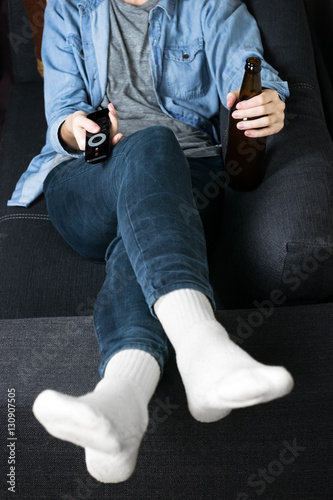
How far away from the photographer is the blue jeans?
79cm

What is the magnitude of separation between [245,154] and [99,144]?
1.02 feet

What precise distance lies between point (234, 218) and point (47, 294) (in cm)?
46

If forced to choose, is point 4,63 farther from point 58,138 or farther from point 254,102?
point 254,102

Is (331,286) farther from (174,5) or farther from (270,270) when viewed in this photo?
(174,5)

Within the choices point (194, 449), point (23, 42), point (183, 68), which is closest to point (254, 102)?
point (183, 68)

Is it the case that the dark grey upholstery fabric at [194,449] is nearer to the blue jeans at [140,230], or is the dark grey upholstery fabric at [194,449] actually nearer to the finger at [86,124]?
the blue jeans at [140,230]

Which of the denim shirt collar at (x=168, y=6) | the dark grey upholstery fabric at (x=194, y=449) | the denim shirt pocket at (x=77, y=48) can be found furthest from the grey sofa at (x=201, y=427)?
the denim shirt pocket at (x=77, y=48)

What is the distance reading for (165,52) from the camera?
132cm

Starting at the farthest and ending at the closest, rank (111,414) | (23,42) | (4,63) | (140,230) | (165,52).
→ (4,63) → (23,42) → (165,52) → (140,230) → (111,414)

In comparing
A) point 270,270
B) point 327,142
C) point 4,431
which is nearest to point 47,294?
point 4,431

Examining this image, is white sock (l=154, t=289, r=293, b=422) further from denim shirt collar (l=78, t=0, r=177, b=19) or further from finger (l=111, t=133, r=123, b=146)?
denim shirt collar (l=78, t=0, r=177, b=19)

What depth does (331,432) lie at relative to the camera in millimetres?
880

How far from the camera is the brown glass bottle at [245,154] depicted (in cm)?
103

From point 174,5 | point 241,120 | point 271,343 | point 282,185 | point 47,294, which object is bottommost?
point 47,294
